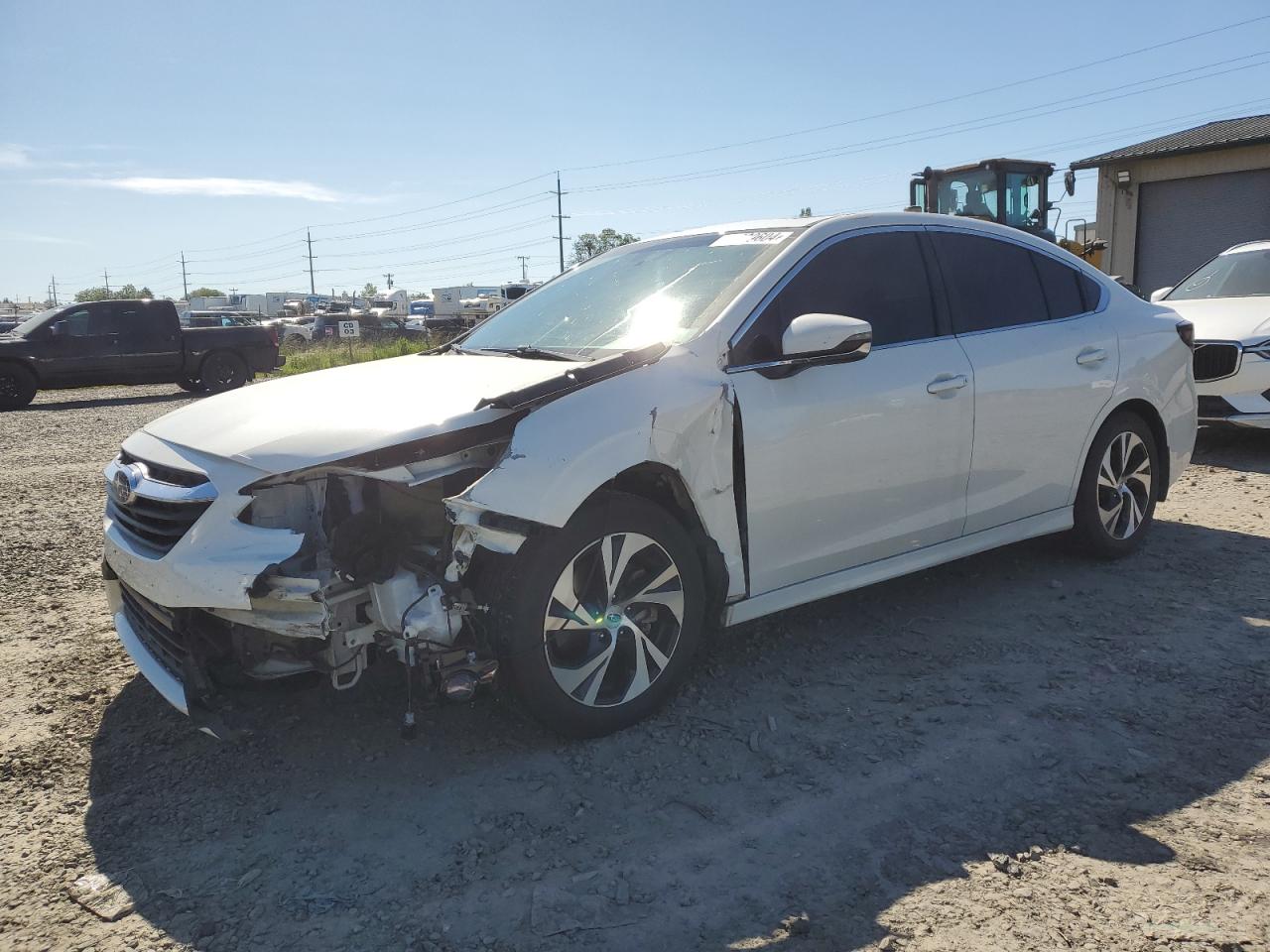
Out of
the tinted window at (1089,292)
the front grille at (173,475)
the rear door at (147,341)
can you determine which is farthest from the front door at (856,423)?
the rear door at (147,341)

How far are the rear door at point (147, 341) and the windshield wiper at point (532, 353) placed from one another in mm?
15320

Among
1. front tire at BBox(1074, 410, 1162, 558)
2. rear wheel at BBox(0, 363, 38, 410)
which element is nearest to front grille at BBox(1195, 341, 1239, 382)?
A: front tire at BBox(1074, 410, 1162, 558)

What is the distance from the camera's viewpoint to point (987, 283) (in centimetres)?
439

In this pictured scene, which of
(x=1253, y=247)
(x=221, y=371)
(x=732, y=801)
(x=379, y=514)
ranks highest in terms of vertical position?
(x=1253, y=247)

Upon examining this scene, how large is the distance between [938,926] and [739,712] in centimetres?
123

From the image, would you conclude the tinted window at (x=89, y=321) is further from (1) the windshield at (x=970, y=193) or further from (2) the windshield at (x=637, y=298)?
(2) the windshield at (x=637, y=298)

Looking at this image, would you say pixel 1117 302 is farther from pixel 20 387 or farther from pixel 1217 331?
pixel 20 387

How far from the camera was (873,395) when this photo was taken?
12.3 feet

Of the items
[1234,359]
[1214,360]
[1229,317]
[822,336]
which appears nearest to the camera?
[822,336]

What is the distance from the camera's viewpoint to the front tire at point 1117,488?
15.8 ft

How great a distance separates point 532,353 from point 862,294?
1366 millimetres

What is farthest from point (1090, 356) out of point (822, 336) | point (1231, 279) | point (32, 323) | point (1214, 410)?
point (32, 323)

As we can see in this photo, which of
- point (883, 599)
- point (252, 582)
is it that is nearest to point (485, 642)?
point (252, 582)

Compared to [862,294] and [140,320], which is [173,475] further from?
[140,320]
